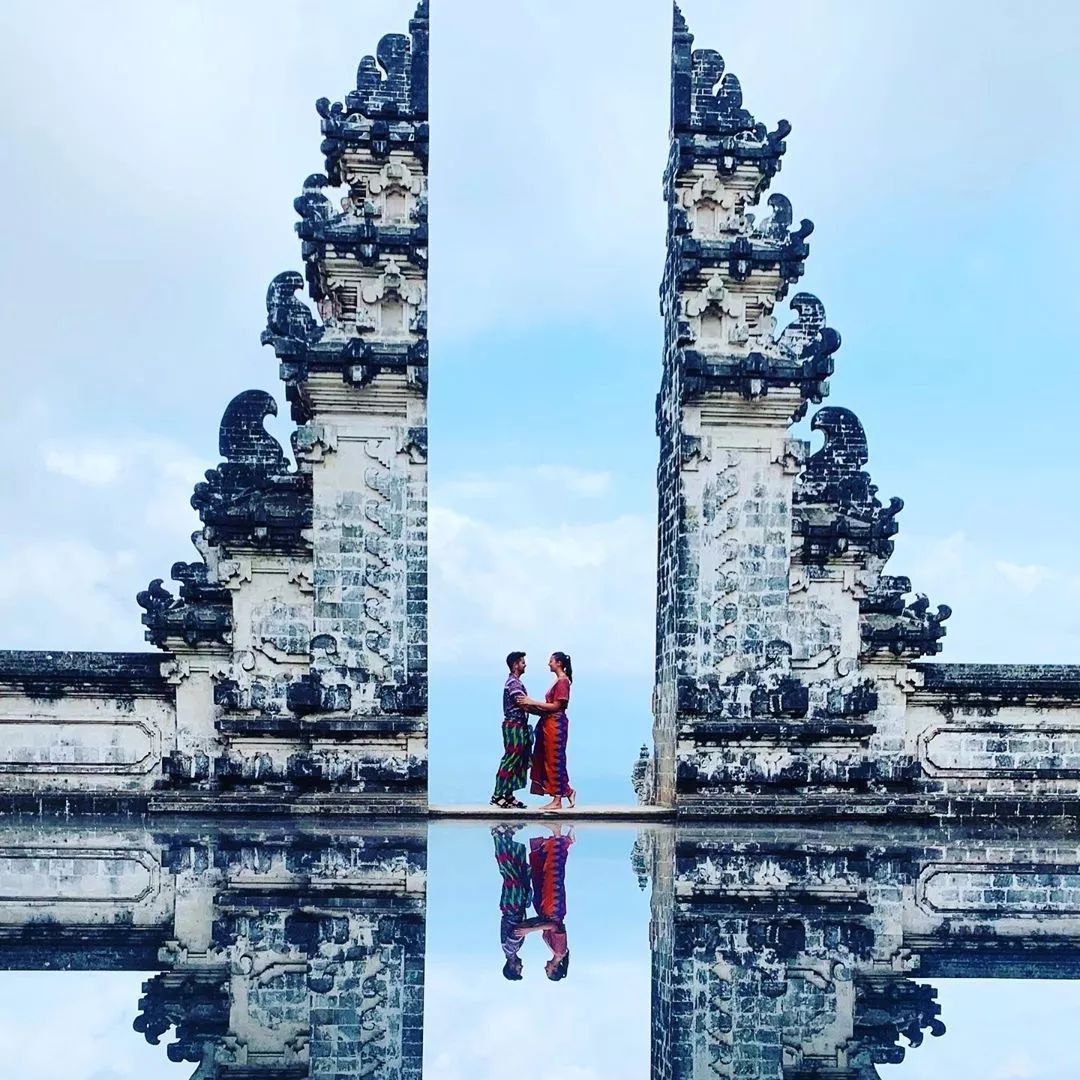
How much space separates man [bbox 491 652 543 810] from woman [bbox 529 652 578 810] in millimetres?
112

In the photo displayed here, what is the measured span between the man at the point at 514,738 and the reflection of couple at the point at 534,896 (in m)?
1.85

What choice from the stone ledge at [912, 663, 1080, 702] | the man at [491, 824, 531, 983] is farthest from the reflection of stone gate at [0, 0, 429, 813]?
the stone ledge at [912, 663, 1080, 702]

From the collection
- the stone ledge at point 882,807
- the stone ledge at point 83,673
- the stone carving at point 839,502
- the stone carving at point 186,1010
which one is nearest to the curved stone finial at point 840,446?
the stone carving at point 839,502

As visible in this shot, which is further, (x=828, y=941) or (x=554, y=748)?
(x=554, y=748)

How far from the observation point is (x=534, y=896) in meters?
9.93

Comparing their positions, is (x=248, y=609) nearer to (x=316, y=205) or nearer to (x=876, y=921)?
(x=316, y=205)

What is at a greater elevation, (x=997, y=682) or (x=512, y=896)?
(x=997, y=682)

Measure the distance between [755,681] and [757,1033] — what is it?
10.5 m

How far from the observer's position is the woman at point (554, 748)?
54.7 ft

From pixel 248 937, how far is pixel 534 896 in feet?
6.49

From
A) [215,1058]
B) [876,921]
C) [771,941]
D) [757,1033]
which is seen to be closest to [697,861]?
[876,921]

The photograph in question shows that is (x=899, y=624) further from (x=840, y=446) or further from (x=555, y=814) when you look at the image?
(x=555, y=814)

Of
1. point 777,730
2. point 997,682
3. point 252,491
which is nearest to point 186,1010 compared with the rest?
point 252,491

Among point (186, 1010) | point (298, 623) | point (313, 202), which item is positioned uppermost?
point (313, 202)
